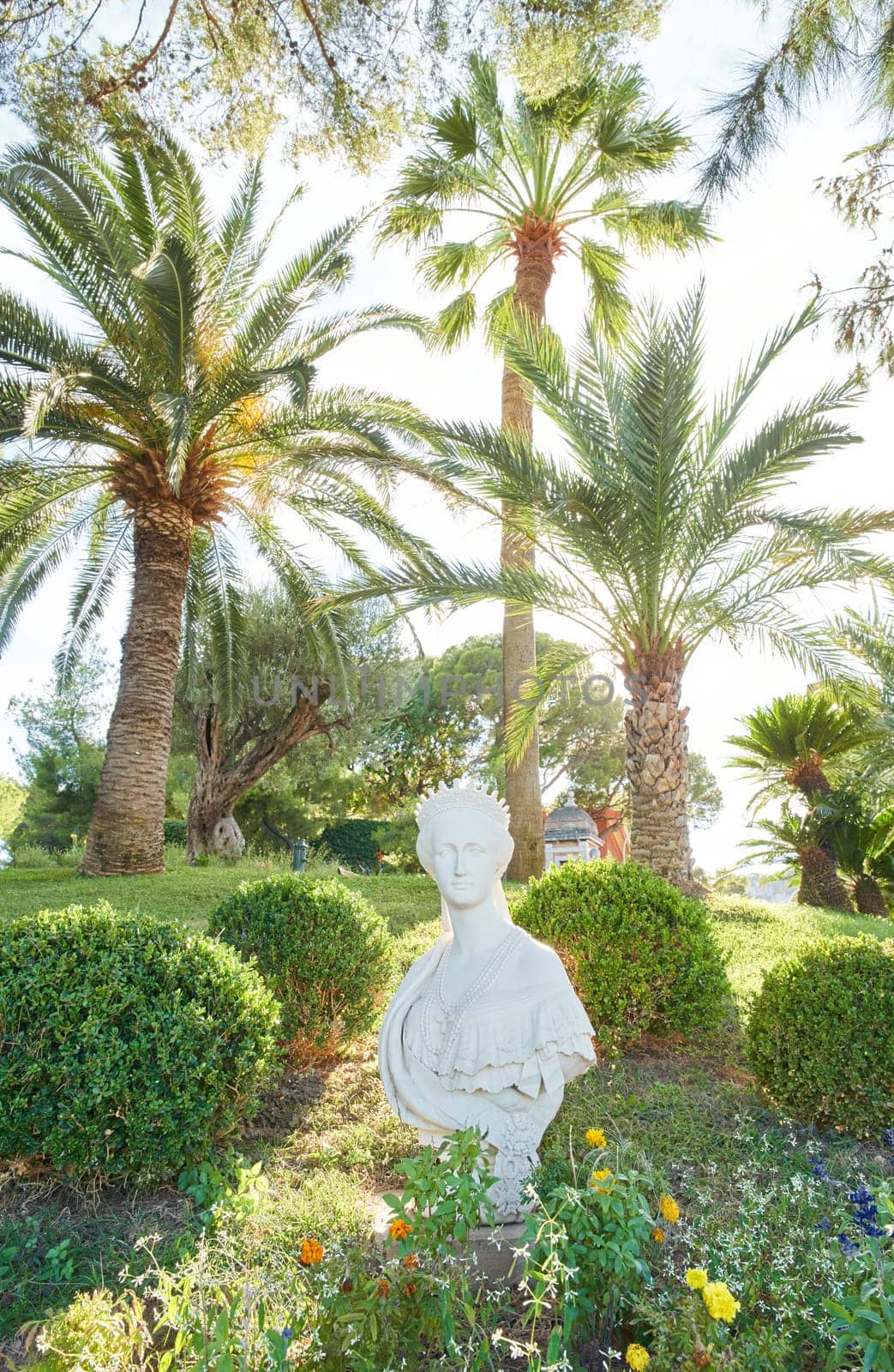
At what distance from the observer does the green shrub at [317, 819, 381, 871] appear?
67.4 feet

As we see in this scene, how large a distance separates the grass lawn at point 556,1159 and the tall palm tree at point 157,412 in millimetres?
6225

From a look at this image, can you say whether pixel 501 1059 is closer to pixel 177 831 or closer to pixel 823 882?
pixel 823 882

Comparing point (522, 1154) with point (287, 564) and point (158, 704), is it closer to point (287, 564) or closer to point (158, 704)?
point (158, 704)

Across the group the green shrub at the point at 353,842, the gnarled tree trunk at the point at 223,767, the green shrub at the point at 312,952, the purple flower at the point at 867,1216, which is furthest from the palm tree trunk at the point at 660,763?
the green shrub at the point at 353,842

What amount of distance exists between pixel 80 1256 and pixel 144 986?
0.96 m

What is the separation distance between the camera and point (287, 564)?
473 inches

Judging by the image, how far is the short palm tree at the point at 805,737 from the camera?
44.0 feet

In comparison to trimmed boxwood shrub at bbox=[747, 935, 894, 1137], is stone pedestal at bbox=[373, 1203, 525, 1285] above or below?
below

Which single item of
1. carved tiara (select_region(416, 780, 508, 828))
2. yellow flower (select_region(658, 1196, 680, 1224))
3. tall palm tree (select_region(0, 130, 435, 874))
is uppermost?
tall palm tree (select_region(0, 130, 435, 874))

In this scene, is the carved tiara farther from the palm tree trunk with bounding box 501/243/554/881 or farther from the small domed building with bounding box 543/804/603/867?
the small domed building with bounding box 543/804/603/867

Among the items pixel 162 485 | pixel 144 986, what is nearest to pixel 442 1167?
pixel 144 986

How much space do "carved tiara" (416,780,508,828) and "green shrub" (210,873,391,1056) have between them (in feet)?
6.65

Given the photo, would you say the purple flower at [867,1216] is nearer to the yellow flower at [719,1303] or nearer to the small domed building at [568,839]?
the yellow flower at [719,1303]

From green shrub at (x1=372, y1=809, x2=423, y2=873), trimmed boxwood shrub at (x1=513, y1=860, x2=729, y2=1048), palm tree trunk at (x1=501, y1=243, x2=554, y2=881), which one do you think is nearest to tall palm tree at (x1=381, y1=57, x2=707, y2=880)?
palm tree trunk at (x1=501, y1=243, x2=554, y2=881)
